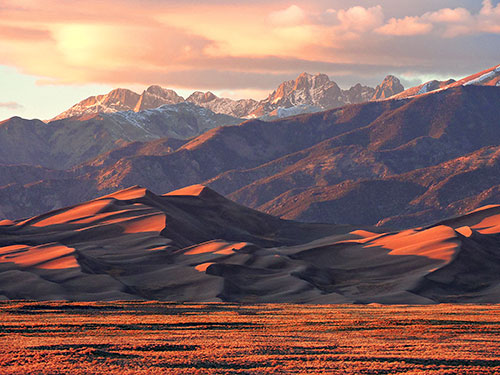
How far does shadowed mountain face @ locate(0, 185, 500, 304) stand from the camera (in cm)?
11662

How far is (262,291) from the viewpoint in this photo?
404 feet

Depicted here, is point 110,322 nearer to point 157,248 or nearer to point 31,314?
point 31,314

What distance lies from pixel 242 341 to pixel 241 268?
274 ft

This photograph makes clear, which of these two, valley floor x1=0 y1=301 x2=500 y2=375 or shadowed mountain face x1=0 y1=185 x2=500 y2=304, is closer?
valley floor x1=0 y1=301 x2=500 y2=375

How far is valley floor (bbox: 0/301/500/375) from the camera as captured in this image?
40.8 metres

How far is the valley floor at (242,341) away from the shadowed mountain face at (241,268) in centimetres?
3171

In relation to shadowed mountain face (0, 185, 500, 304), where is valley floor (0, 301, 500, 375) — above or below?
above

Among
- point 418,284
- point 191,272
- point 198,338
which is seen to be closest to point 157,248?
point 191,272

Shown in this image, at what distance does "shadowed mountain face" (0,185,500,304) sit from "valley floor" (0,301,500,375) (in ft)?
104

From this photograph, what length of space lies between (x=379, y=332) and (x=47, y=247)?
337ft

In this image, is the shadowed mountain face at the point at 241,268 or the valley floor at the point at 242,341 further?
the shadowed mountain face at the point at 241,268

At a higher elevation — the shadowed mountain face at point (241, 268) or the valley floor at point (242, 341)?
the valley floor at point (242, 341)

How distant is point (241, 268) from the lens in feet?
445

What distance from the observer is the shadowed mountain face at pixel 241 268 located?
383 feet
